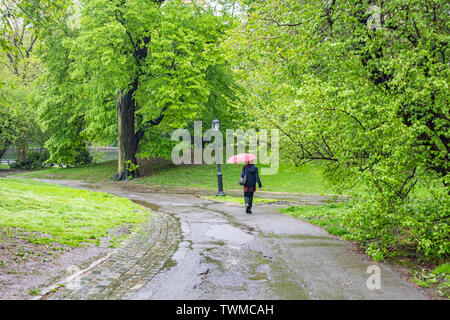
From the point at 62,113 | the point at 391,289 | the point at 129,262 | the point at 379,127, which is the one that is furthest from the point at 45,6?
the point at 62,113

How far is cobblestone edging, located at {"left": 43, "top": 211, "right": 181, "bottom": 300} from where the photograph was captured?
16.0 ft

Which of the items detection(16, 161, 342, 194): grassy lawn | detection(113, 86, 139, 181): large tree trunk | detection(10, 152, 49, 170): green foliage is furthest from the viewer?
detection(10, 152, 49, 170): green foliage

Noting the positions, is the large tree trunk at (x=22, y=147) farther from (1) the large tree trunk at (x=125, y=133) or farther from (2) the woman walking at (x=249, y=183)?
(2) the woman walking at (x=249, y=183)

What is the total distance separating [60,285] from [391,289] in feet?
15.2

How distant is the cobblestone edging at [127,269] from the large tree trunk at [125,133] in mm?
19359

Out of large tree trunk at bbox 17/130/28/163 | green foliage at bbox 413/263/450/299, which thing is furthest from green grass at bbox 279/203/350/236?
large tree trunk at bbox 17/130/28/163

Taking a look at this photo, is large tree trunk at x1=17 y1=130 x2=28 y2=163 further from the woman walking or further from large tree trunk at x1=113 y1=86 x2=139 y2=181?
the woman walking

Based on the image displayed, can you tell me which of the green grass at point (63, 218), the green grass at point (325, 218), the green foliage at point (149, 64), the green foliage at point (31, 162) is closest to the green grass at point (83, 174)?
the green foliage at point (149, 64)

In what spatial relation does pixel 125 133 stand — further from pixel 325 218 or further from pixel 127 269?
pixel 127 269

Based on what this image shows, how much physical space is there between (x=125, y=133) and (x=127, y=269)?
22.8 metres

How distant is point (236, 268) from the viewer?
6117 millimetres

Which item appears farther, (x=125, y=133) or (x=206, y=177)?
(x=206, y=177)

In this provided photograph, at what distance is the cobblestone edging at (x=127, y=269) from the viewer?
488 centimetres

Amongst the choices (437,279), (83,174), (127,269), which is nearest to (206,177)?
(83,174)
